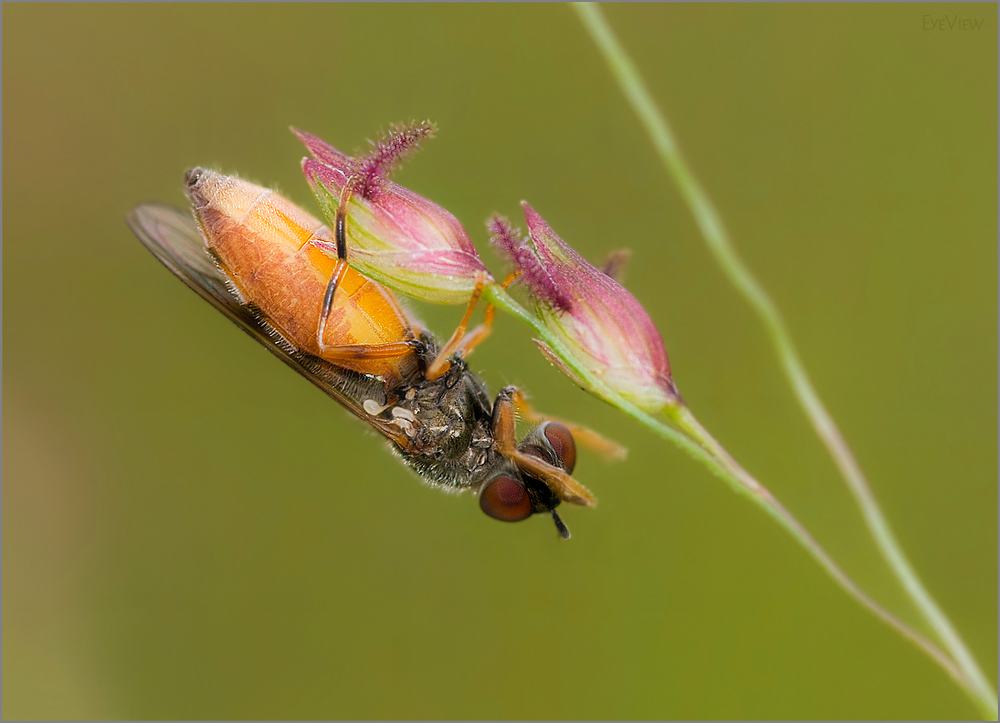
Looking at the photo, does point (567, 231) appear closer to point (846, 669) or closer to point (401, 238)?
point (401, 238)

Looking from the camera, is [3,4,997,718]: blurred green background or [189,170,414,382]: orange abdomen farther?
[3,4,997,718]: blurred green background

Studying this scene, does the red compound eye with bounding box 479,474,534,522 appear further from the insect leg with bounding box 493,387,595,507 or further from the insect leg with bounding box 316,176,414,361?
the insect leg with bounding box 316,176,414,361

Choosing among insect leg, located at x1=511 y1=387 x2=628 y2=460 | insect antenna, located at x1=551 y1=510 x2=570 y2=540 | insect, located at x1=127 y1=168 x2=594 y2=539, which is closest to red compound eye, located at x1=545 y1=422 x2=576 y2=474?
insect, located at x1=127 y1=168 x2=594 y2=539

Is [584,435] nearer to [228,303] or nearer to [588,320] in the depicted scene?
[588,320]

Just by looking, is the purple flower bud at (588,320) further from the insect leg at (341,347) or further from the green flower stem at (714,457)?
the insect leg at (341,347)

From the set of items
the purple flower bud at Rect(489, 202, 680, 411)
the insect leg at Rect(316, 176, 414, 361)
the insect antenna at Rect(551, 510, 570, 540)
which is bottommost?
the insect antenna at Rect(551, 510, 570, 540)

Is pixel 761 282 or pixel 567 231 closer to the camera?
pixel 761 282

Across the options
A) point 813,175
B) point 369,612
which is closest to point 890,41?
point 813,175
